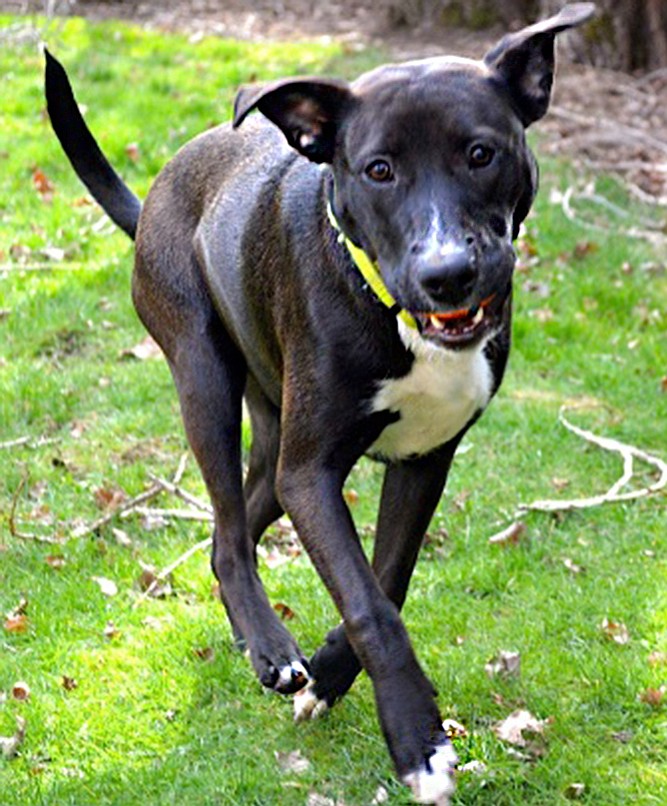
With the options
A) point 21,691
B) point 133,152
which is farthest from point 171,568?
point 133,152

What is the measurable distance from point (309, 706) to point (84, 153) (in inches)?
80.2

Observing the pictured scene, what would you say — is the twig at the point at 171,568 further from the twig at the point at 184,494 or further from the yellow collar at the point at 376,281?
the yellow collar at the point at 376,281

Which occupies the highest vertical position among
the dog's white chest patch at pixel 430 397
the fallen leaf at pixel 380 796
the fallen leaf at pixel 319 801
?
the dog's white chest patch at pixel 430 397

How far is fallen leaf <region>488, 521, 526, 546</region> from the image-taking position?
226 inches

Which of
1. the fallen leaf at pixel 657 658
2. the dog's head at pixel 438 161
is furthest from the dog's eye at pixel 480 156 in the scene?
the fallen leaf at pixel 657 658

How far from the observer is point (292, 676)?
4.45 meters

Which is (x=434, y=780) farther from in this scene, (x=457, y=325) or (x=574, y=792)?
(x=457, y=325)

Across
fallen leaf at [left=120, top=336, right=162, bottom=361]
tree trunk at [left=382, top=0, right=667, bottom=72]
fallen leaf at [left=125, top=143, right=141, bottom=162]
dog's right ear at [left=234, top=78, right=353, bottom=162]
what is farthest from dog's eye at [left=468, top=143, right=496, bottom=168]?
tree trunk at [left=382, top=0, right=667, bottom=72]

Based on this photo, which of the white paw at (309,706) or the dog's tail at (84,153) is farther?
the dog's tail at (84,153)

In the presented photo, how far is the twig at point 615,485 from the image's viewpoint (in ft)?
19.7

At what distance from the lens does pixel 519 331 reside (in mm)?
7703

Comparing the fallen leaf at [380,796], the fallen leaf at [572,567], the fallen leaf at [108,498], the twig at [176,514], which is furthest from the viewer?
the fallen leaf at [108,498]

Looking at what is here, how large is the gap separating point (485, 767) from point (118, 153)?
20.5ft

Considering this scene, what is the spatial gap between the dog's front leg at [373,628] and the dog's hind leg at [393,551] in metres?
0.47
